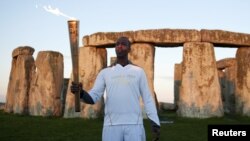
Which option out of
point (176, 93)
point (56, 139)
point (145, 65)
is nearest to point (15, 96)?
point (145, 65)

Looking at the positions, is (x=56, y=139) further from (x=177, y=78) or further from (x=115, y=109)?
(x=177, y=78)

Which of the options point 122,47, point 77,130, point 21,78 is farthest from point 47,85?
point 122,47

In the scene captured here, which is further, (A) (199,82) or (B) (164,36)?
(A) (199,82)

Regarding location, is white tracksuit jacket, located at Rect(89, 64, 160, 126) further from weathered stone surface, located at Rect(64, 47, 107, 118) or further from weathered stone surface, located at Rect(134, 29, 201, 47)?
weathered stone surface, located at Rect(64, 47, 107, 118)

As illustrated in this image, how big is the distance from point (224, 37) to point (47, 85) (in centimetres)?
687

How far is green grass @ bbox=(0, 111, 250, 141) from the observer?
11.8m

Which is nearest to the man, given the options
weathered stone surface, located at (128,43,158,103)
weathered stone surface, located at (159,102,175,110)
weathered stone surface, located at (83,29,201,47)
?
weathered stone surface, located at (83,29,201,47)

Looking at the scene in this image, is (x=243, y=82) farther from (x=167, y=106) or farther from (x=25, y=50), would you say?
(x=25, y=50)

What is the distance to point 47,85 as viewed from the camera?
63.2 feet

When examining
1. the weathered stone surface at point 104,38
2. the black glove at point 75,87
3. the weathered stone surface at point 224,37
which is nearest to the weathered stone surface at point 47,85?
the weathered stone surface at point 104,38

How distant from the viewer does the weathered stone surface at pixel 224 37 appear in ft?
56.1

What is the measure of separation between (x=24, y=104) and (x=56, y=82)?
2278 mm

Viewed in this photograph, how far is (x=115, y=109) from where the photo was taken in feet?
17.2

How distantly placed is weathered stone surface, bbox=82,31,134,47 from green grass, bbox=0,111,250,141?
8.83 ft
